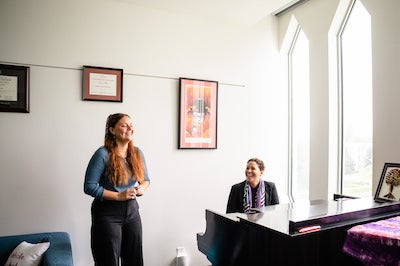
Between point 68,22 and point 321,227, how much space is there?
8.86ft

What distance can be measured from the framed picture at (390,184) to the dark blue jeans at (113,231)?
1.77 m

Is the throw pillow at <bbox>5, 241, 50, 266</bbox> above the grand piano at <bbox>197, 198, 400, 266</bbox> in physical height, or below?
below

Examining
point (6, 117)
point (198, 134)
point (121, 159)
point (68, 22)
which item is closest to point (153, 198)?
point (198, 134)

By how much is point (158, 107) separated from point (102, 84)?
23.4 inches

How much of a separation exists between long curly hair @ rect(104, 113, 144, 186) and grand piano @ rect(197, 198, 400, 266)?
25.9 inches

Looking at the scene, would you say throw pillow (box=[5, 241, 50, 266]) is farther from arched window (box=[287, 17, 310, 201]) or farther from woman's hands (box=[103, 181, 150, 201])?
arched window (box=[287, 17, 310, 201])

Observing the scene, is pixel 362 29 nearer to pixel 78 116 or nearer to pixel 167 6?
pixel 167 6

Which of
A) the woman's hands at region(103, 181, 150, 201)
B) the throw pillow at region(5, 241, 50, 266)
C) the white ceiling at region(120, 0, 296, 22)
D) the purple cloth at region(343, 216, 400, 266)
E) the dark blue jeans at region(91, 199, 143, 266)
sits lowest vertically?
the throw pillow at region(5, 241, 50, 266)

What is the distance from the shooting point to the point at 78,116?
290cm

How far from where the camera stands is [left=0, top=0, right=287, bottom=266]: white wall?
274 centimetres

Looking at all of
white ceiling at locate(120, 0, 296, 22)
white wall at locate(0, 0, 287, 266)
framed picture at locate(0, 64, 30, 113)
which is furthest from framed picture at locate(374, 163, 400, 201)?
framed picture at locate(0, 64, 30, 113)

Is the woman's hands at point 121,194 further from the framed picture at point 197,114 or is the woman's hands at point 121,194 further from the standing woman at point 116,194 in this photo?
the framed picture at point 197,114

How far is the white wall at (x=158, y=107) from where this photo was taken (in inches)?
106

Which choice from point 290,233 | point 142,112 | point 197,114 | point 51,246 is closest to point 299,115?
point 197,114
